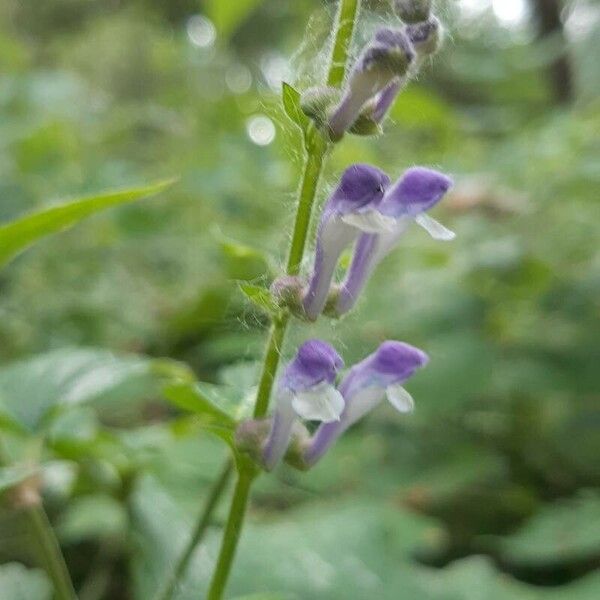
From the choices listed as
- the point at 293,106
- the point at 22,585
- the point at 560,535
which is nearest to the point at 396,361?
the point at 293,106

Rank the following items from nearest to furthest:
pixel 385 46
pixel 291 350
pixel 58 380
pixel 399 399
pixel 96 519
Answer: pixel 385 46 < pixel 399 399 < pixel 291 350 < pixel 58 380 < pixel 96 519

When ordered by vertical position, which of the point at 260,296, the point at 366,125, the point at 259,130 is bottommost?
the point at 259,130

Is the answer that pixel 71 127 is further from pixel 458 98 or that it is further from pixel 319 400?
pixel 458 98

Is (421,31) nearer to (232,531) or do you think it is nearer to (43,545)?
(232,531)

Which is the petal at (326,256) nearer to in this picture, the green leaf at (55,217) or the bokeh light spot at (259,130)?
the green leaf at (55,217)

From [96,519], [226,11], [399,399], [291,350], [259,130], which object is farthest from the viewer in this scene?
[259,130]

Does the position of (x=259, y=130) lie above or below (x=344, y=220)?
below
